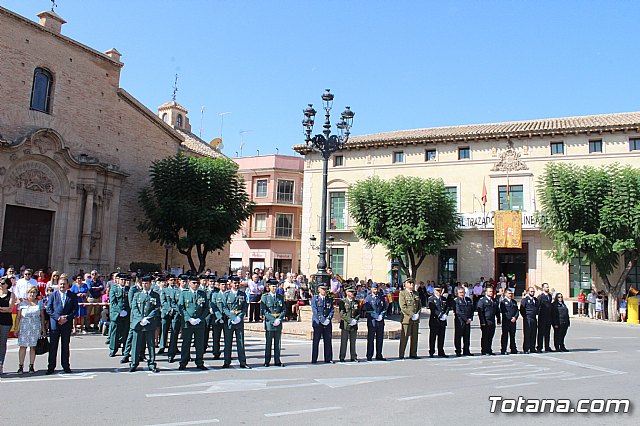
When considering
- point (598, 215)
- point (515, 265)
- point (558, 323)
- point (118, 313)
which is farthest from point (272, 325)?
point (515, 265)

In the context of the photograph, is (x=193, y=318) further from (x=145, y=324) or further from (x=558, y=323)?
(x=558, y=323)

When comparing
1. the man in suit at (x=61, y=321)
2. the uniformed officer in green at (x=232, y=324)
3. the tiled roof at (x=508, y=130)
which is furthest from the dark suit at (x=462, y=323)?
the tiled roof at (x=508, y=130)

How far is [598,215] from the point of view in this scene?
27062mm

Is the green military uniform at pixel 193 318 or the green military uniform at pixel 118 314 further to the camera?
the green military uniform at pixel 118 314

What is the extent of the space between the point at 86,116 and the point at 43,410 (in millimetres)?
24203

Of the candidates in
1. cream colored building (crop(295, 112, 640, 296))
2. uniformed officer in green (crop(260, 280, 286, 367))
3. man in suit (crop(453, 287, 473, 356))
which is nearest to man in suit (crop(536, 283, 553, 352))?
man in suit (crop(453, 287, 473, 356))

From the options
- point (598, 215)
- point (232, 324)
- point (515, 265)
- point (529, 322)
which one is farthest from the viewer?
point (515, 265)

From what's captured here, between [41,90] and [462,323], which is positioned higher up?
[41,90]

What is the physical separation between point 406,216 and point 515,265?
7348 millimetres

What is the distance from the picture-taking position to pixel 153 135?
108ft

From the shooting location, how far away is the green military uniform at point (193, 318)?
10.5 metres

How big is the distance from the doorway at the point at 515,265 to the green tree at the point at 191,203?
1539 cm

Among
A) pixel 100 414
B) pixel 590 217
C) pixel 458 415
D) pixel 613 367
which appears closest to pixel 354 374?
pixel 458 415

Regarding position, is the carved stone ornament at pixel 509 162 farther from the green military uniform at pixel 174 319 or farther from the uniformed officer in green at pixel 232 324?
the green military uniform at pixel 174 319
